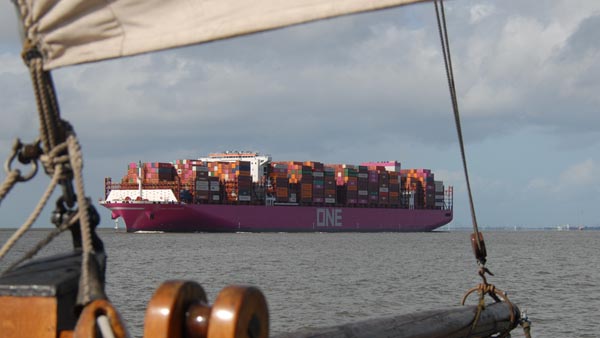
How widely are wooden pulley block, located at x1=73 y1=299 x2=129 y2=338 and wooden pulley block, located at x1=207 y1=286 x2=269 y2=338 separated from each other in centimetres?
21

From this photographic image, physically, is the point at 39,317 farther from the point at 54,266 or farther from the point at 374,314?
the point at 374,314

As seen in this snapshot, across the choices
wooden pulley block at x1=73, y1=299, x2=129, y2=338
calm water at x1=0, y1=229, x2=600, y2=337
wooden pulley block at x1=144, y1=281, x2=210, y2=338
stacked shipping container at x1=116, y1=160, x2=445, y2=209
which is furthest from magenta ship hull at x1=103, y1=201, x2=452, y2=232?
wooden pulley block at x1=73, y1=299, x2=129, y2=338

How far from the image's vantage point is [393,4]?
2006mm

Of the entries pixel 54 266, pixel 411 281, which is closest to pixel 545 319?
pixel 411 281

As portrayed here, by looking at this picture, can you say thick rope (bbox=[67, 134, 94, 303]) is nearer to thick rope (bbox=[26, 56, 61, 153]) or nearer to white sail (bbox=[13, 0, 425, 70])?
thick rope (bbox=[26, 56, 61, 153])

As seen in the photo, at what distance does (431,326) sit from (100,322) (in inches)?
114

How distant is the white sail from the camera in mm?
2125

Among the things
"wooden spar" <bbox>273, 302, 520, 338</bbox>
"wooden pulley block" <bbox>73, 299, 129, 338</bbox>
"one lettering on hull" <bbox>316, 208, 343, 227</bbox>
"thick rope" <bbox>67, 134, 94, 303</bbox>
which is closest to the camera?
"wooden pulley block" <bbox>73, 299, 129, 338</bbox>

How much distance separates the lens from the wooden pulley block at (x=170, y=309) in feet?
6.34

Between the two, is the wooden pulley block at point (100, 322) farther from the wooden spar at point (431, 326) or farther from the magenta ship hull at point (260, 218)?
the magenta ship hull at point (260, 218)

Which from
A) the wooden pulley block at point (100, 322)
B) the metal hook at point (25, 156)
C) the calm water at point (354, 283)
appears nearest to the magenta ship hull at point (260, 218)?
the calm water at point (354, 283)

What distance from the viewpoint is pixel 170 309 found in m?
1.94

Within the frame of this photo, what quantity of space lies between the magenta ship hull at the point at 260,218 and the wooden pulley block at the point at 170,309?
194 ft

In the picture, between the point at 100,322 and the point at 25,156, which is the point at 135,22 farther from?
the point at 100,322
